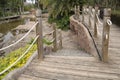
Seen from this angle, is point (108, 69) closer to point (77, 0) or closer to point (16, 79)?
point (16, 79)

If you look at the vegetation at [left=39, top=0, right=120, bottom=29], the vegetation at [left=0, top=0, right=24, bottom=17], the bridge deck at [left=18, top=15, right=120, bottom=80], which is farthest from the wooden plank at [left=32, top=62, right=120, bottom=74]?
the vegetation at [left=0, top=0, right=24, bottom=17]

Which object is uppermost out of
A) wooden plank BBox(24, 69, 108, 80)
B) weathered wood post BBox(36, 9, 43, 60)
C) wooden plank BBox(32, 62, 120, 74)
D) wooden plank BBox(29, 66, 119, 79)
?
weathered wood post BBox(36, 9, 43, 60)

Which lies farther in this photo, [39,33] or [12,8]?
[12,8]

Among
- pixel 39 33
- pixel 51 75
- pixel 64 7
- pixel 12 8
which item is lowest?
pixel 51 75

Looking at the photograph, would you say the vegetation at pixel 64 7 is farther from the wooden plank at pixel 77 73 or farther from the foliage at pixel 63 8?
the wooden plank at pixel 77 73

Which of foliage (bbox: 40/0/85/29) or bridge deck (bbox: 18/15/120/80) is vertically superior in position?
foliage (bbox: 40/0/85/29)

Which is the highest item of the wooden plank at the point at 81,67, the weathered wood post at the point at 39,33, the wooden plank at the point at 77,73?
the weathered wood post at the point at 39,33

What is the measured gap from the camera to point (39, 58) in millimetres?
3998

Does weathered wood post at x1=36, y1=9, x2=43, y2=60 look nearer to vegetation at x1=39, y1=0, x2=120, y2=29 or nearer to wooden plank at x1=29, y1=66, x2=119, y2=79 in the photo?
wooden plank at x1=29, y1=66, x2=119, y2=79

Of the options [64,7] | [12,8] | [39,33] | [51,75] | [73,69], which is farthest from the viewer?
[12,8]

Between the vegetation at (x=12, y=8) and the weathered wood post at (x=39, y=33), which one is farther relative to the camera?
the vegetation at (x=12, y=8)

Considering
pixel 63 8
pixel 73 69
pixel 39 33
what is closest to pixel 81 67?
pixel 73 69

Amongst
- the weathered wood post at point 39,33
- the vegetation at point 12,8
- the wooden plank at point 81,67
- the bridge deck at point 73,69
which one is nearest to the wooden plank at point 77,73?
the bridge deck at point 73,69

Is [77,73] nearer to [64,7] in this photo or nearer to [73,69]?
[73,69]
